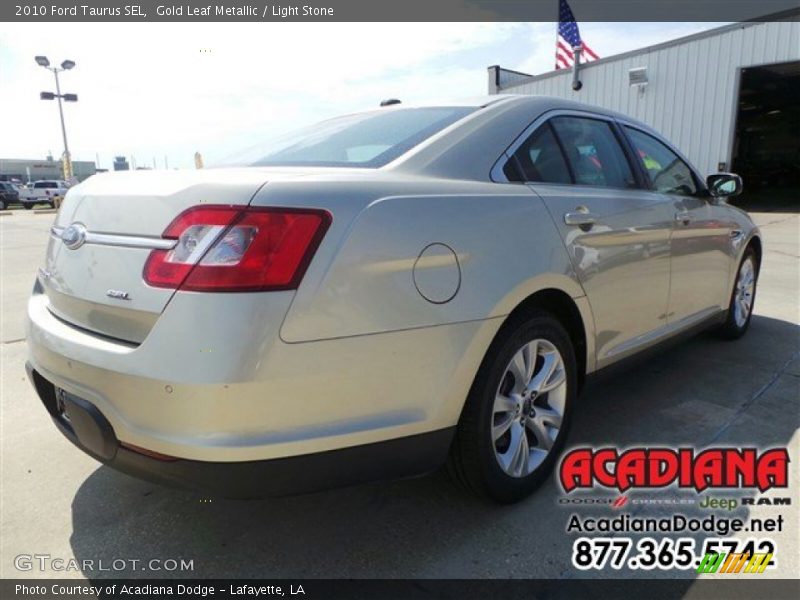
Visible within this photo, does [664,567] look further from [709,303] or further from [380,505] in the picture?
[709,303]

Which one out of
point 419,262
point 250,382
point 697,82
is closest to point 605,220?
point 419,262

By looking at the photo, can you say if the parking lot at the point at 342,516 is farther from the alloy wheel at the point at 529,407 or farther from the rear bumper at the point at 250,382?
the rear bumper at the point at 250,382

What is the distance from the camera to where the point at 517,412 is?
7.44ft

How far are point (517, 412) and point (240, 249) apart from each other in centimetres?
126

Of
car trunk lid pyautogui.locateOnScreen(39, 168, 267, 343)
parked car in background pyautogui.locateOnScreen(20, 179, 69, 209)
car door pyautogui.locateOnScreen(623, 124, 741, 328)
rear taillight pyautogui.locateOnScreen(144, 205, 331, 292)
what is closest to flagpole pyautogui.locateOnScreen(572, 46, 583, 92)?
car door pyautogui.locateOnScreen(623, 124, 741, 328)

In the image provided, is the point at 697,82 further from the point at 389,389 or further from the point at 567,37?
the point at 389,389

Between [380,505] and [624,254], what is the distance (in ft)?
5.16

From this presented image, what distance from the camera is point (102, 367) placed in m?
1.71

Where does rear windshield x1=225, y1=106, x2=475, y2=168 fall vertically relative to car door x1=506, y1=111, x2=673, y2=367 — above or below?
above

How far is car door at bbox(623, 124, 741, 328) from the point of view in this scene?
10.8 feet

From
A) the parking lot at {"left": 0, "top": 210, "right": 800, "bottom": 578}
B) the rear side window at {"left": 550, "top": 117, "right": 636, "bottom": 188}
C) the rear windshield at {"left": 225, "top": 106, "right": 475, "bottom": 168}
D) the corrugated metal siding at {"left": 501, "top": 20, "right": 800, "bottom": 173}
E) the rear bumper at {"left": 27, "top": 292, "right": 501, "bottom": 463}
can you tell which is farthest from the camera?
the corrugated metal siding at {"left": 501, "top": 20, "right": 800, "bottom": 173}

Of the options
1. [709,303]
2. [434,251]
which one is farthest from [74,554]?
[709,303]

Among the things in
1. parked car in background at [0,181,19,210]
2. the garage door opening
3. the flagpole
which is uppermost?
the flagpole

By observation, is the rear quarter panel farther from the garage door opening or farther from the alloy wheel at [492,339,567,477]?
the garage door opening
